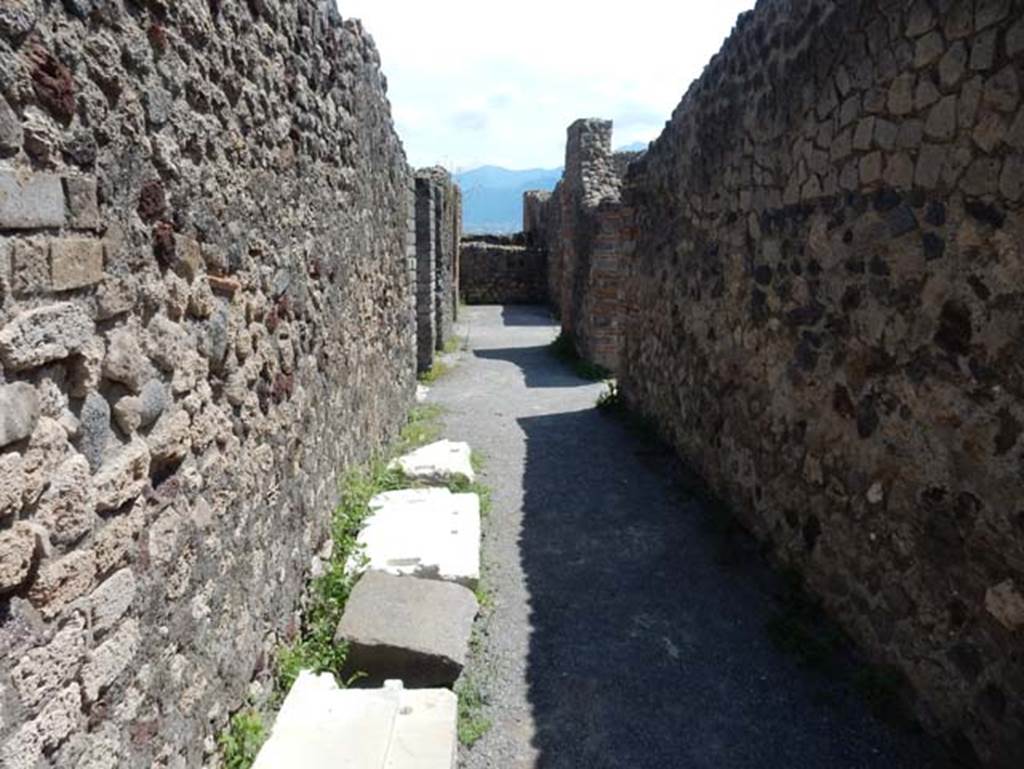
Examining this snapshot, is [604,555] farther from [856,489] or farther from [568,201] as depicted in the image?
[568,201]

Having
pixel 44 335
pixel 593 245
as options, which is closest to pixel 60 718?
pixel 44 335

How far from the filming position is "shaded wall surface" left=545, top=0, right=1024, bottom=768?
2.47 metres

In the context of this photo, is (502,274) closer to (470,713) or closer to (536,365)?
(536,365)

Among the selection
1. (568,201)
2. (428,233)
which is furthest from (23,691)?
(568,201)

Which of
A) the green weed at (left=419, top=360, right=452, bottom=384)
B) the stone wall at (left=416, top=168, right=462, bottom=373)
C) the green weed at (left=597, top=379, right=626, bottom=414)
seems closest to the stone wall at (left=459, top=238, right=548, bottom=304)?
the stone wall at (left=416, top=168, right=462, bottom=373)

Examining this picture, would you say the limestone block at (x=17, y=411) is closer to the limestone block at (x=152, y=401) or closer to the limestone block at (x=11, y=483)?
the limestone block at (x=11, y=483)

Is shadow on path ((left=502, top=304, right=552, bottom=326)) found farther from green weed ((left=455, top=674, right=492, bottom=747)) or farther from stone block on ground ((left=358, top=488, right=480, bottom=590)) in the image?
green weed ((left=455, top=674, right=492, bottom=747))

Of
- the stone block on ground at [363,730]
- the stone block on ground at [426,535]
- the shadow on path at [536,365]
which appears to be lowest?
the shadow on path at [536,365]

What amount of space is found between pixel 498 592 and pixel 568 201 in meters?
9.12

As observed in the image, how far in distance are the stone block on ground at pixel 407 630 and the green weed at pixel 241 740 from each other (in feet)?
2.13

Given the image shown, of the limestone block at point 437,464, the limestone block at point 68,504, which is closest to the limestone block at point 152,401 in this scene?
the limestone block at point 68,504

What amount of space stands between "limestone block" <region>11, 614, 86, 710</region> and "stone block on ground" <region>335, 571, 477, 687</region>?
176cm

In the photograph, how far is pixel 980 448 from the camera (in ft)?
8.40

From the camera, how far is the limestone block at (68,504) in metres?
1.49
